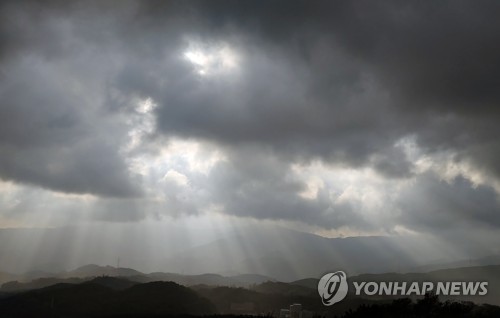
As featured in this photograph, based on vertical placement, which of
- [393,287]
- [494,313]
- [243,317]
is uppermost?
[393,287]

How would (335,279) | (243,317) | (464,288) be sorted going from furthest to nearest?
(243,317) → (335,279) → (464,288)

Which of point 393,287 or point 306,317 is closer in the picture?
point 393,287

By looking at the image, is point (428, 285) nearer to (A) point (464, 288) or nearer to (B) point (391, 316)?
(A) point (464, 288)

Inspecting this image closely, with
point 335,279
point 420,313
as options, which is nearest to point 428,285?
point 335,279

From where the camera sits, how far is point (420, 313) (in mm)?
104812

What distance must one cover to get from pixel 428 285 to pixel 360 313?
47.5 meters

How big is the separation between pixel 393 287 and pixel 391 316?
4522 centimetres

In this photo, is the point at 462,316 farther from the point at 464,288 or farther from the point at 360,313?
the point at 464,288

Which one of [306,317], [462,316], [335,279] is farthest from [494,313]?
[306,317]

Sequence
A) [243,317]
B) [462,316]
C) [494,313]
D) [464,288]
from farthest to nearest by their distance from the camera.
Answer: [243,317] → [494,313] → [462,316] → [464,288]

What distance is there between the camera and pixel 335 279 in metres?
99.1

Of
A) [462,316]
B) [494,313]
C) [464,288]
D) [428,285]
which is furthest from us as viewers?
[494,313]

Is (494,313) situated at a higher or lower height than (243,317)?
higher

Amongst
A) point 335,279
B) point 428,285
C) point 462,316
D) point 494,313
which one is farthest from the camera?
point 494,313
